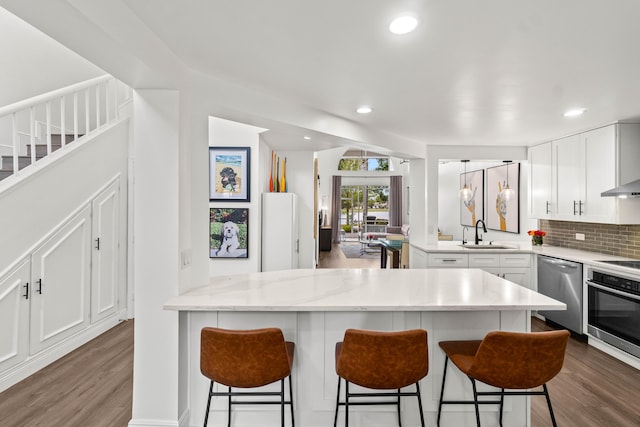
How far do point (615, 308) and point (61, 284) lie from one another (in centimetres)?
522

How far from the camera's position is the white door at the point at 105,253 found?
368cm

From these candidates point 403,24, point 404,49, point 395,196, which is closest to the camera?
point 403,24

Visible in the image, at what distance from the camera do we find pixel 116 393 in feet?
8.61

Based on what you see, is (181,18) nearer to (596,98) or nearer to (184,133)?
(184,133)

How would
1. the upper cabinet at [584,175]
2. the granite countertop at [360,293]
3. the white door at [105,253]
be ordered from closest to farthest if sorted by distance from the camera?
the granite countertop at [360,293] → the upper cabinet at [584,175] → the white door at [105,253]

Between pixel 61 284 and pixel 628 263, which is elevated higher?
pixel 628 263

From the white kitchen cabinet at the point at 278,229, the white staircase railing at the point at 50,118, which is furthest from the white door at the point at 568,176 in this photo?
the white staircase railing at the point at 50,118

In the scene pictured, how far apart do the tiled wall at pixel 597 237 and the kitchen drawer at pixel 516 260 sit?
66cm

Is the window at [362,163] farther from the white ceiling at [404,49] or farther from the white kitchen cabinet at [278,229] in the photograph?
the white ceiling at [404,49]

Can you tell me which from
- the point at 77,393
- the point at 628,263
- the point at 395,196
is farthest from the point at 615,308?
the point at 395,196

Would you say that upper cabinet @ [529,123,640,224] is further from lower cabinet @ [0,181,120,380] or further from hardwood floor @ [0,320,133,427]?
lower cabinet @ [0,181,120,380]

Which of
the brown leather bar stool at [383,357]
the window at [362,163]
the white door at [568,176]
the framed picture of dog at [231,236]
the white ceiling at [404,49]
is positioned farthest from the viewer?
the window at [362,163]

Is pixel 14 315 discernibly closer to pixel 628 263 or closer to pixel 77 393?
pixel 77 393

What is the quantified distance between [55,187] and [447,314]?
3.59 metres
